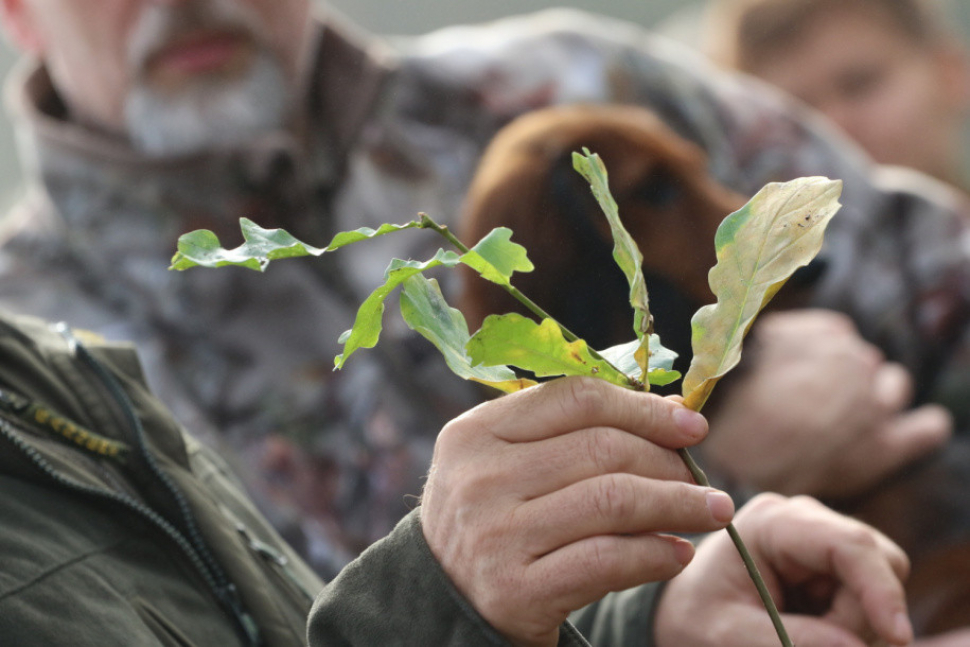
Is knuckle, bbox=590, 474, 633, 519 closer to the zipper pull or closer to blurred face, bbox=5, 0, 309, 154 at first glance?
the zipper pull

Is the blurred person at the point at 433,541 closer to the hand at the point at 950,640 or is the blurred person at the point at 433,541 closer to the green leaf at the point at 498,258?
the green leaf at the point at 498,258

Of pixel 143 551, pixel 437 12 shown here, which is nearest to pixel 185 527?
pixel 143 551

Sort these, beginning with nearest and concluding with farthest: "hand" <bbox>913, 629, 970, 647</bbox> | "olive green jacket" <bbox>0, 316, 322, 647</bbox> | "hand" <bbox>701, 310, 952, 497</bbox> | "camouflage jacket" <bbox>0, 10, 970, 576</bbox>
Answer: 1. "olive green jacket" <bbox>0, 316, 322, 647</bbox>
2. "hand" <bbox>913, 629, 970, 647</bbox>
3. "hand" <bbox>701, 310, 952, 497</bbox>
4. "camouflage jacket" <bbox>0, 10, 970, 576</bbox>

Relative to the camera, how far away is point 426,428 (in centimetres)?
139

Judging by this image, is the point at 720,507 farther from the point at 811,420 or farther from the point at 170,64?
the point at 170,64

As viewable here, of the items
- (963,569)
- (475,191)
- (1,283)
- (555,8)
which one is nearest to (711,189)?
(475,191)

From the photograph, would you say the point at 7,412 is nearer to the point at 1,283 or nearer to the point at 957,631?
the point at 957,631

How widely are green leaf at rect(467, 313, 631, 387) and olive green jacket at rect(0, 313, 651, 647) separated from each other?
0.09m

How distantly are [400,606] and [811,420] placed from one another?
875 millimetres

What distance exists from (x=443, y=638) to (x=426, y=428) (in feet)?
3.16

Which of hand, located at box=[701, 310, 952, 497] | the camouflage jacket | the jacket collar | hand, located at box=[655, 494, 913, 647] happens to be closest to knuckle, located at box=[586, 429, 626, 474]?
hand, located at box=[655, 494, 913, 647]

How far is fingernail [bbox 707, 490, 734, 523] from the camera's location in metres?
0.40

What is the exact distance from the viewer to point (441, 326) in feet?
1.34

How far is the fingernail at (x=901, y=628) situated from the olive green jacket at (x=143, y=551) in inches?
4.9
